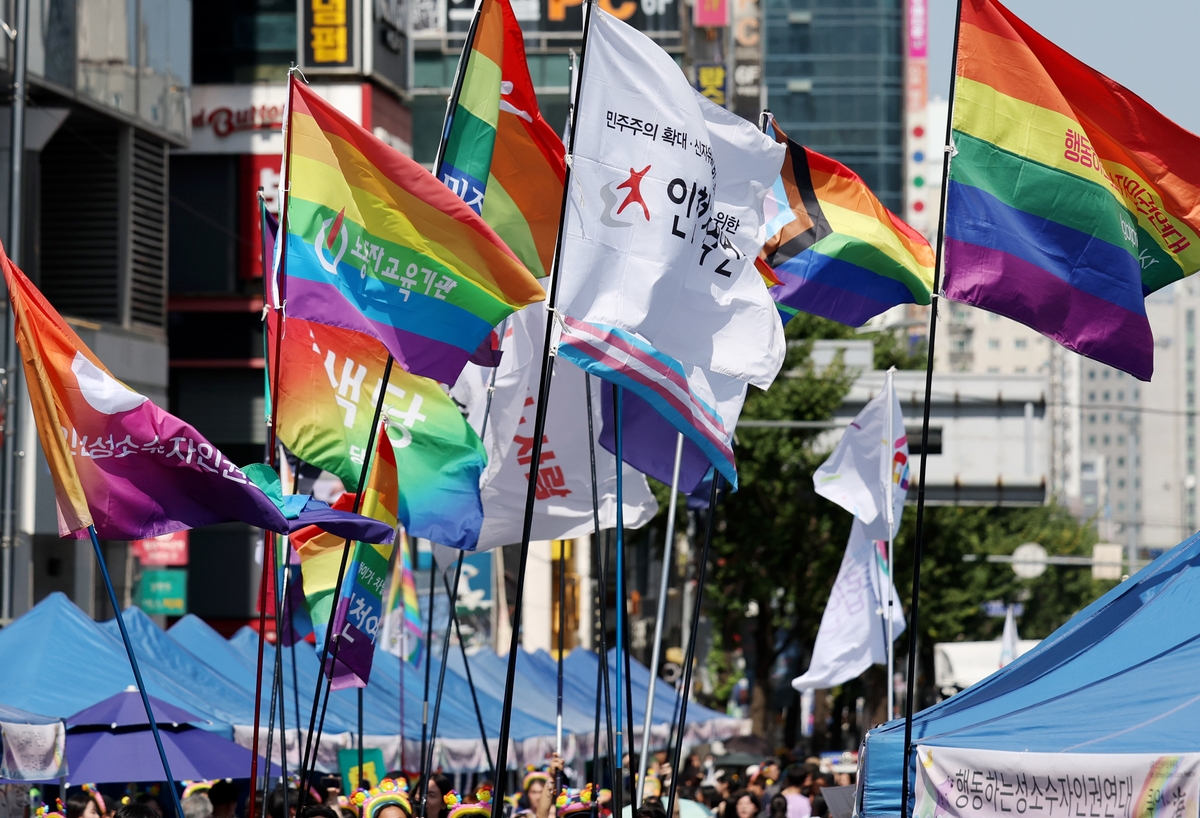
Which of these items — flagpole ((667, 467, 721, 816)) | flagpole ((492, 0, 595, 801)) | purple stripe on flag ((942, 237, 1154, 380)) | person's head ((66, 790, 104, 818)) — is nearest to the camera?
flagpole ((492, 0, 595, 801))

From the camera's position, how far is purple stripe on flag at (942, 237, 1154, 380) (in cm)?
843

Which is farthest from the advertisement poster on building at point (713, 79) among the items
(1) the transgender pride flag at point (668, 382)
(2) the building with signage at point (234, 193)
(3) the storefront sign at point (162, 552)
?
(1) the transgender pride flag at point (668, 382)

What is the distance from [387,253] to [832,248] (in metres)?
3.90

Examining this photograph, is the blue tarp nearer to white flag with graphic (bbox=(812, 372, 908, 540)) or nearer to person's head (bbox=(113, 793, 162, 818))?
person's head (bbox=(113, 793, 162, 818))

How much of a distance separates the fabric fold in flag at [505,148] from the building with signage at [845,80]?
129m

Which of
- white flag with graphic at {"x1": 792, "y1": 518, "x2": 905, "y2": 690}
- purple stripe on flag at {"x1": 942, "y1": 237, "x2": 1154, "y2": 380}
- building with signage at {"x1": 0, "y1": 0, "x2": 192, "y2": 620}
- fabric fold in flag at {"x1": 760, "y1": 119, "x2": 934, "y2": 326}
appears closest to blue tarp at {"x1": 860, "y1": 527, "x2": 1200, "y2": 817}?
purple stripe on flag at {"x1": 942, "y1": 237, "x2": 1154, "y2": 380}

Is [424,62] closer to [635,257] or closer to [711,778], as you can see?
[711,778]

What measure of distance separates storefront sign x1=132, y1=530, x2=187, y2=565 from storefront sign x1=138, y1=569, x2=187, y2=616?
0.22 meters

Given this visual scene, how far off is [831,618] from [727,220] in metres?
7.14

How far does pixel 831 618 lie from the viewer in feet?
51.1

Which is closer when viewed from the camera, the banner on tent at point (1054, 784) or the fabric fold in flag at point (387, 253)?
the banner on tent at point (1054, 784)

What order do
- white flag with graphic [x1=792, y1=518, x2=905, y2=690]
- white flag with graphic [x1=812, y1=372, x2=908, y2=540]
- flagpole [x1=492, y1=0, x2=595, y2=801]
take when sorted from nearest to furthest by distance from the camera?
flagpole [x1=492, y1=0, x2=595, y2=801] < white flag with graphic [x1=812, y1=372, x2=908, y2=540] < white flag with graphic [x1=792, y1=518, x2=905, y2=690]

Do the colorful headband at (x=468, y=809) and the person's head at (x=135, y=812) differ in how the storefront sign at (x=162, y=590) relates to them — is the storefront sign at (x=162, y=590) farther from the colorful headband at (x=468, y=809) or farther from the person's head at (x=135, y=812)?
the person's head at (x=135, y=812)

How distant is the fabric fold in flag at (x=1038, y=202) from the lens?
333 inches
